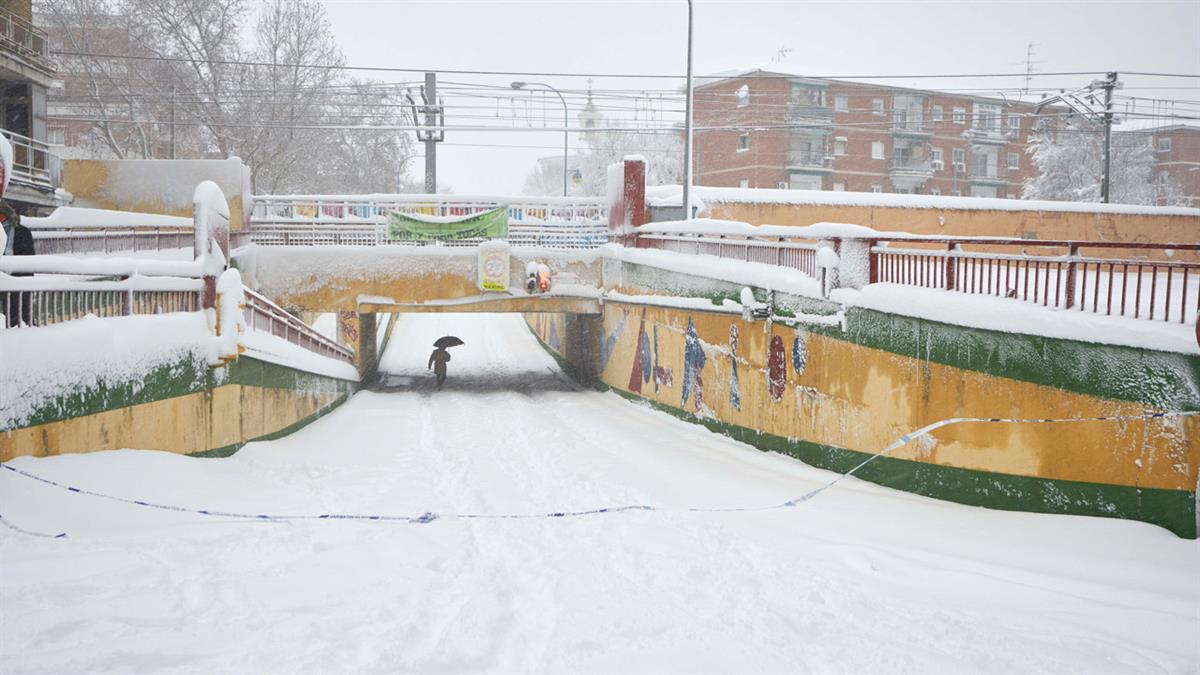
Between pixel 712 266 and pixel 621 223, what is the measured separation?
20.1ft

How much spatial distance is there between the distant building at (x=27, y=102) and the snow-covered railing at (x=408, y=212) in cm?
826

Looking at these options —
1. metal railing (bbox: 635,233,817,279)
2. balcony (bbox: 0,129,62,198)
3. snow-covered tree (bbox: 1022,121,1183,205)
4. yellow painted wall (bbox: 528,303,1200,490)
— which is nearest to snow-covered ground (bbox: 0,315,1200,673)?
yellow painted wall (bbox: 528,303,1200,490)

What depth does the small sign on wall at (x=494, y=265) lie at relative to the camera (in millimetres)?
21250

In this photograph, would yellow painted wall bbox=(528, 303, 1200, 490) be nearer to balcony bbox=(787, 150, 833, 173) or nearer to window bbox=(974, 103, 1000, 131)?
balcony bbox=(787, 150, 833, 173)

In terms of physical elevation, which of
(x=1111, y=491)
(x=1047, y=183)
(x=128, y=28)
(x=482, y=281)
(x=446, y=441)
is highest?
(x=128, y=28)

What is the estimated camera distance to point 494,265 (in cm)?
2127

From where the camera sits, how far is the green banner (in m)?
21.5

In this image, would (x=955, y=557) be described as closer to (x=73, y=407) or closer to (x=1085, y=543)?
(x=1085, y=543)

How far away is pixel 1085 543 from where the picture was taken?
25.6 feet

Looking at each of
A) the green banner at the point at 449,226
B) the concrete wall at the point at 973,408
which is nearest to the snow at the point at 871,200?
the green banner at the point at 449,226

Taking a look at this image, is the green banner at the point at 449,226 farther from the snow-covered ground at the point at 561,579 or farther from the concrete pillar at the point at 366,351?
the snow-covered ground at the point at 561,579

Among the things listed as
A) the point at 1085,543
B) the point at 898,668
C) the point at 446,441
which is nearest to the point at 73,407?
the point at 446,441

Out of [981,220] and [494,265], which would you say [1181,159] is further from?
[494,265]

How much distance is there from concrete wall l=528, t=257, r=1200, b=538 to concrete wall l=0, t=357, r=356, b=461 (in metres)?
7.20
